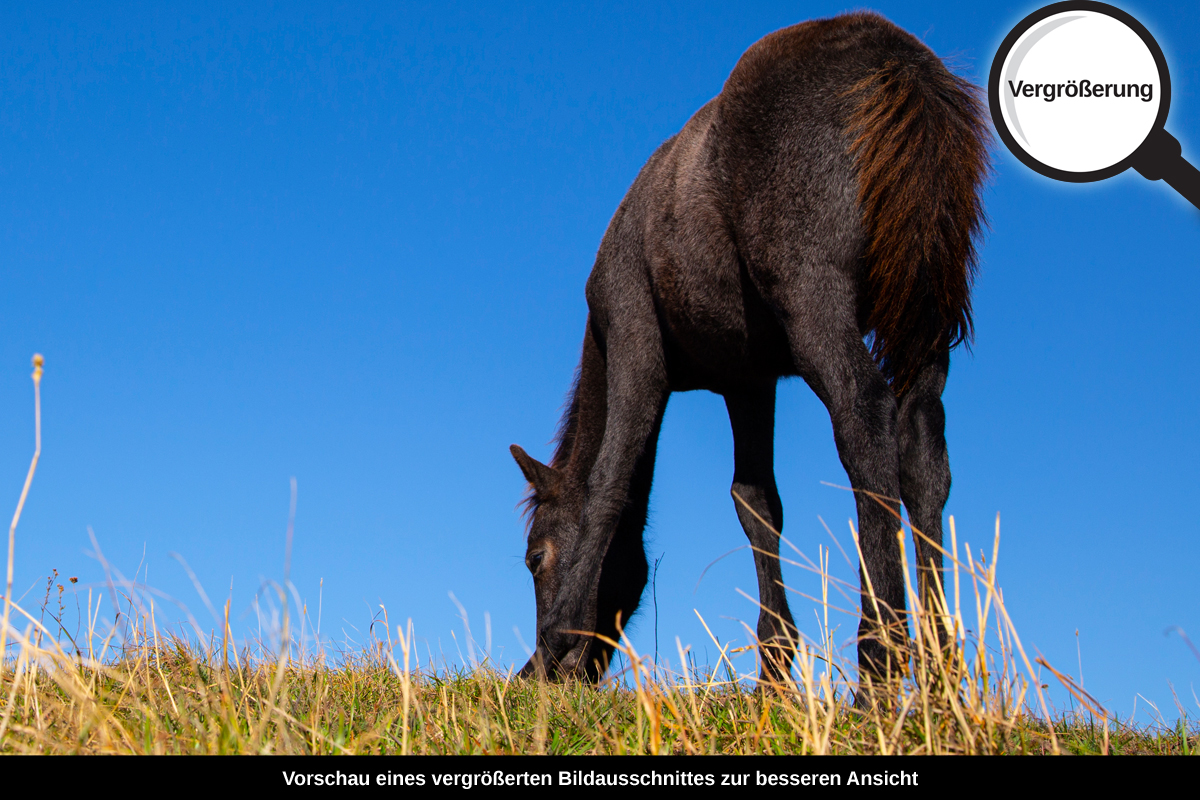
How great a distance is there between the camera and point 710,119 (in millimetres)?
4129

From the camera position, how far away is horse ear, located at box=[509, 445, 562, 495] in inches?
220

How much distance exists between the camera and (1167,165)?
6.48ft

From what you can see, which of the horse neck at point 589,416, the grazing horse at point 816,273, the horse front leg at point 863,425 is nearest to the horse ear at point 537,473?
the horse neck at point 589,416

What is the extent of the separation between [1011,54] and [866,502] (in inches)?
56.8

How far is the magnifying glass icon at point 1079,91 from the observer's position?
2217 mm

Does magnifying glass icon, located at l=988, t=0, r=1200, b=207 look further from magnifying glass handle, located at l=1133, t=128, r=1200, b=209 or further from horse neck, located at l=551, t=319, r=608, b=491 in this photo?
horse neck, located at l=551, t=319, r=608, b=491

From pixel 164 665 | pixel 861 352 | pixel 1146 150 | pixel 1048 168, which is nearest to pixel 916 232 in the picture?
pixel 861 352

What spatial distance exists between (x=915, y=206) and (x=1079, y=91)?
0.87 meters

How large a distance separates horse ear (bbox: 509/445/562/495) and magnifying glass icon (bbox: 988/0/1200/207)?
375 cm

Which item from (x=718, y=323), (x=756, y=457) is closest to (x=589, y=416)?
(x=756, y=457)

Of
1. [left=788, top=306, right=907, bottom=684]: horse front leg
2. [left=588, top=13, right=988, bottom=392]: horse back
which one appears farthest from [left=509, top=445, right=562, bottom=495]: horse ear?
[left=788, top=306, right=907, bottom=684]: horse front leg

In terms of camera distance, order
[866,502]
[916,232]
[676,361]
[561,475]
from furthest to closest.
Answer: [561,475], [676,361], [916,232], [866,502]

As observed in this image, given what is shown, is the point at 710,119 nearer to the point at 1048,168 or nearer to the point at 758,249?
the point at 758,249
